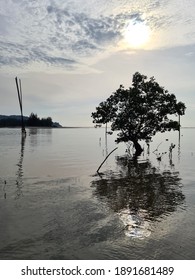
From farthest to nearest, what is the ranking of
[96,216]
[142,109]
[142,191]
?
[142,109] → [142,191] → [96,216]

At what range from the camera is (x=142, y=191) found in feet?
65.8

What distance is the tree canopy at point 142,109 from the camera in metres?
41.8

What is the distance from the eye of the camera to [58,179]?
2377cm

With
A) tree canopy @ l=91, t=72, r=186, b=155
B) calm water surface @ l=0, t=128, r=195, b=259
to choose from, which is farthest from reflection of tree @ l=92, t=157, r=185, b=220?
tree canopy @ l=91, t=72, r=186, b=155

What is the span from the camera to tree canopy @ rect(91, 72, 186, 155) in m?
41.8

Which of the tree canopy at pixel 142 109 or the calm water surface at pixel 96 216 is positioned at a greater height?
the tree canopy at pixel 142 109

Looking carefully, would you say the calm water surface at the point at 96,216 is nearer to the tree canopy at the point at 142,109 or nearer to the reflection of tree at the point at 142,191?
the reflection of tree at the point at 142,191

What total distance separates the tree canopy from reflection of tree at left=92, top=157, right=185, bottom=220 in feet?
48.5

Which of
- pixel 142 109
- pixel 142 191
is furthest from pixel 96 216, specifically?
pixel 142 109

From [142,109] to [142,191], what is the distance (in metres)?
22.8

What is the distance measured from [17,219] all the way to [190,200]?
8910 millimetres

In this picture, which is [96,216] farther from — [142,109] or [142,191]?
[142,109]

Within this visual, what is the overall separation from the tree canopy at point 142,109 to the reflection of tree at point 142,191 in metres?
14.8

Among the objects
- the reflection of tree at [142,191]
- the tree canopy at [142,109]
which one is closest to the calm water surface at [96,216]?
the reflection of tree at [142,191]
